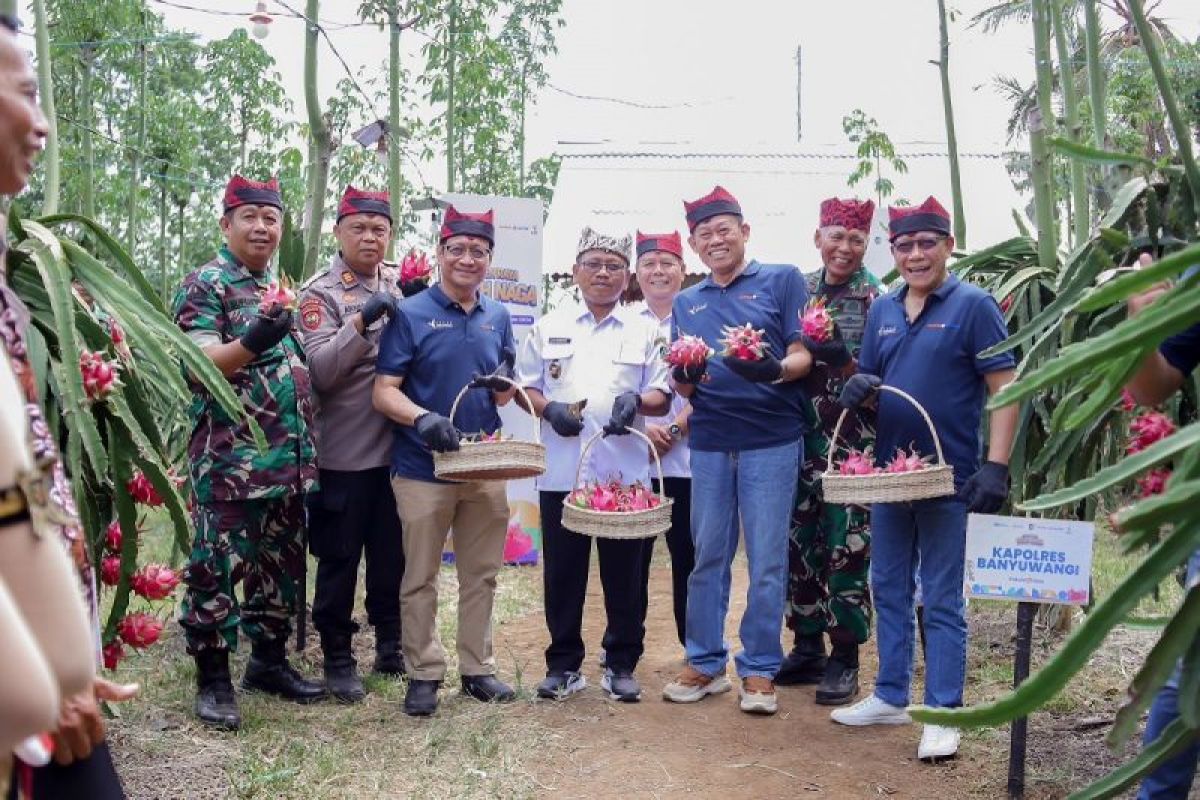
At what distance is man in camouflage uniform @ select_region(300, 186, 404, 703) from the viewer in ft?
18.7

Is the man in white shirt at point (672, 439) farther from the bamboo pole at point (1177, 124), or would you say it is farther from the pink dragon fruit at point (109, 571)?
the bamboo pole at point (1177, 124)

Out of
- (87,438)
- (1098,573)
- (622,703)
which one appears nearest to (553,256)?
(1098,573)

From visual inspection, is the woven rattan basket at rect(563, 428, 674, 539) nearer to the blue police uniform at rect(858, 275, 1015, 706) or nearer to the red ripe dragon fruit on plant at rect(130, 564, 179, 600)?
the blue police uniform at rect(858, 275, 1015, 706)

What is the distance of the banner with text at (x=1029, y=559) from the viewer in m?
4.25

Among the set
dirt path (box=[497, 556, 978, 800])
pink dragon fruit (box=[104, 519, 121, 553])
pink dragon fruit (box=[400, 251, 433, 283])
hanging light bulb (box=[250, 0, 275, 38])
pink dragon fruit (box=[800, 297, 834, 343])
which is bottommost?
dirt path (box=[497, 556, 978, 800])

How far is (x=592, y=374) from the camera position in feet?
19.7

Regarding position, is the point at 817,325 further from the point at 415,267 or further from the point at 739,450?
the point at 415,267

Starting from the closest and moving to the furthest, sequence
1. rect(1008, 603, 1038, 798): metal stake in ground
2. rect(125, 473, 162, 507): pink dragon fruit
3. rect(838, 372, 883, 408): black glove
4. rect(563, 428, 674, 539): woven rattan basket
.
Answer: rect(125, 473, 162, 507): pink dragon fruit
rect(1008, 603, 1038, 798): metal stake in ground
rect(838, 372, 883, 408): black glove
rect(563, 428, 674, 539): woven rattan basket

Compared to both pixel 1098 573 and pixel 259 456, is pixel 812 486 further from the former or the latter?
pixel 1098 573

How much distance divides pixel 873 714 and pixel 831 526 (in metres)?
0.92

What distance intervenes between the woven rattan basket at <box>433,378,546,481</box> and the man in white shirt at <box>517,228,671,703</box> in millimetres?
577

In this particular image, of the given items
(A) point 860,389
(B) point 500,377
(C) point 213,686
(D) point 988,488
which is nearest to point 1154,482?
(D) point 988,488

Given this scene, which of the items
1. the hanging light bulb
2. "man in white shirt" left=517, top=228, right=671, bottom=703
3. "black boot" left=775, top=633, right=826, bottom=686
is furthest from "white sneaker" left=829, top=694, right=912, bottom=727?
the hanging light bulb

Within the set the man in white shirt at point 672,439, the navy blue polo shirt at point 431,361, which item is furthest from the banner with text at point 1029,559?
the navy blue polo shirt at point 431,361
